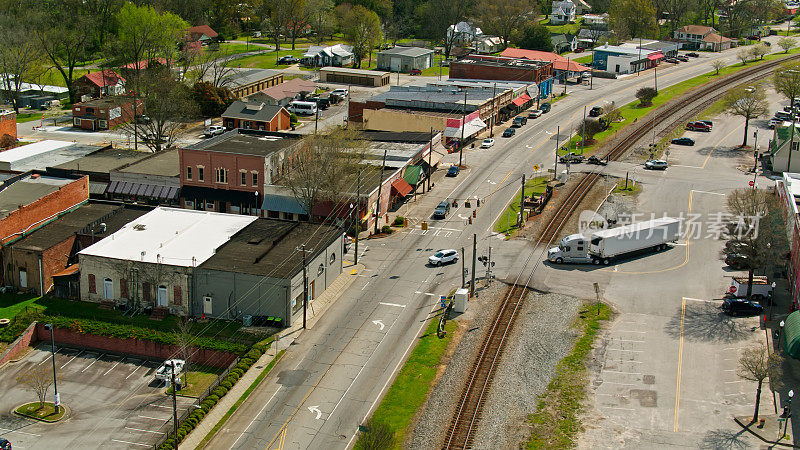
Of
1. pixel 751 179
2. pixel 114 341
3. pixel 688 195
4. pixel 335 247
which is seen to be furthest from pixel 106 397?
pixel 751 179

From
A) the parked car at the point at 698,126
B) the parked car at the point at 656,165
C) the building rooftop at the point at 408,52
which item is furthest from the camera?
the building rooftop at the point at 408,52

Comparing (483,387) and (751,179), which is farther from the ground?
(751,179)

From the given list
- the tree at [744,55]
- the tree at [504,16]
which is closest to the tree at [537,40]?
the tree at [504,16]

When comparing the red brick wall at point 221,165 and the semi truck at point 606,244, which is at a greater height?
the red brick wall at point 221,165

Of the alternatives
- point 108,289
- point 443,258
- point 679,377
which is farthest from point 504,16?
point 679,377

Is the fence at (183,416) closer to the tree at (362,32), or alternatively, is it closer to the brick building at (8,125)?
the brick building at (8,125)

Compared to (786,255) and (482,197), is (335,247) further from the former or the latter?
(786,255)

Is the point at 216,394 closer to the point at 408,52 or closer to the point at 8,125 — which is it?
the point at 8,125
